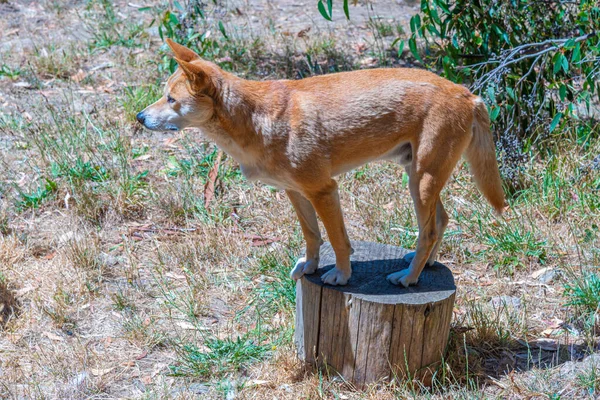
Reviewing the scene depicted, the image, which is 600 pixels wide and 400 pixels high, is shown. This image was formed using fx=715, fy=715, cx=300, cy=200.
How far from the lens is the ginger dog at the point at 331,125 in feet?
13.0

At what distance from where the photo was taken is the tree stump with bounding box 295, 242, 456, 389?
13.1 feet

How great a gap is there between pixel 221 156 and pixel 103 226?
48.7 inches

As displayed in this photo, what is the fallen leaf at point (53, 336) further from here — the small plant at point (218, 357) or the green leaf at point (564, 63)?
the green leaf at point (564, 63)

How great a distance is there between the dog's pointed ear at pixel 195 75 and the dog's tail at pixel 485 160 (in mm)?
1592

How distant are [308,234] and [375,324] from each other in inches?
27.8

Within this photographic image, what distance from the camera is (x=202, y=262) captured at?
219 inches

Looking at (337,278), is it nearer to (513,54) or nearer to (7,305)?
(7,305)

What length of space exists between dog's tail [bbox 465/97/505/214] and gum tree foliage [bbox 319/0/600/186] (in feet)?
5.00

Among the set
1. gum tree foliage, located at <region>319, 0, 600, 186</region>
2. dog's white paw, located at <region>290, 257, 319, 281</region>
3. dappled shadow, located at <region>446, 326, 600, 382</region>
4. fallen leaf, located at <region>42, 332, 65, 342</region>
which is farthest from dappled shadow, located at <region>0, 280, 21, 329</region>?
gum tree foliage, located at <region>319, 0, 600, 186</region>

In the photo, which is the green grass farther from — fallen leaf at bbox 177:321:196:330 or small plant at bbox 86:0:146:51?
small plant at bbox 86:0:146:51

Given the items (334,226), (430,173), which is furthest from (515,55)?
(334,226)

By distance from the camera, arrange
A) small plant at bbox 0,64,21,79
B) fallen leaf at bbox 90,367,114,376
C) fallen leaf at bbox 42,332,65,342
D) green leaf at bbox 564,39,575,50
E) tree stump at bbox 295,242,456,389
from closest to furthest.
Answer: tree stump at bbox 295,242,456,389 < fallen leaf at bbox 90,367,114,376 < fallen leaf at bbox 42,332,65,342 < green leaf at bbox 564,39,575,50 < small plant at bbox 0,64,21,79

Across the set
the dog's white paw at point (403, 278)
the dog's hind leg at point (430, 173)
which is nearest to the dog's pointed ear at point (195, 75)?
the dog's hind leg at point (430, 173)

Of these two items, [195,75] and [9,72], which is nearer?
[195,75]
